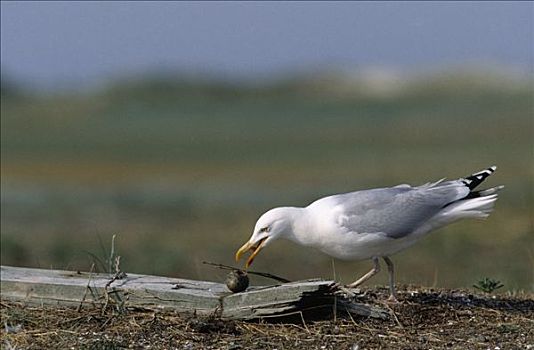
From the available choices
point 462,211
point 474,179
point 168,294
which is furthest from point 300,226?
point 474,179

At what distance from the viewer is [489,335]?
22.6 feet

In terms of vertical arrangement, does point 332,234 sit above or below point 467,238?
above

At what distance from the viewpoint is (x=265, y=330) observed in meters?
6.84

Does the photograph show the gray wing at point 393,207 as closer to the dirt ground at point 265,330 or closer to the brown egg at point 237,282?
the dirt ground at point 265,330

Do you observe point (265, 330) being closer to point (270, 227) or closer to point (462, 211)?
point (270, 227)

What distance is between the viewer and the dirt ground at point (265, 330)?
21.7 feet

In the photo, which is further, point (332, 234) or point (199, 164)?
point (199, 164)

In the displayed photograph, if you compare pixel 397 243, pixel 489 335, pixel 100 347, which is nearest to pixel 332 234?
pixel 397 243

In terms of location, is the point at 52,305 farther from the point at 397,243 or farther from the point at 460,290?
the point at 460,290

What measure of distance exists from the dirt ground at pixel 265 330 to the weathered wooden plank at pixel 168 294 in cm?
7

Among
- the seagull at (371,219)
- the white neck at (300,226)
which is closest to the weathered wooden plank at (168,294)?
the seagull at (371,219)

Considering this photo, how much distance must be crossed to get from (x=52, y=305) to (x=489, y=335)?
9.14ft

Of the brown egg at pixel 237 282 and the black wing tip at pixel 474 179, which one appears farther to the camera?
the black wing tip at pixel 474 179

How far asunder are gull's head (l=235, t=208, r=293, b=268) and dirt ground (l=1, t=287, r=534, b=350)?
0.60 m
